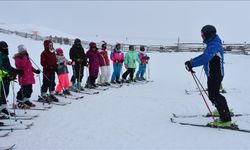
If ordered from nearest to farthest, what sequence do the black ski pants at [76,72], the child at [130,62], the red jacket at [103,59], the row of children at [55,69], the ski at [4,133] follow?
the ski at [4,133]
the row of children at [55,69]
the black ski pants at [76,72]
the red jacket at [103,59]
the child at [130,62]

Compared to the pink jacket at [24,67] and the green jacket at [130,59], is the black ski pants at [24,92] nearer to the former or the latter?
the pink jacket at [24,67]

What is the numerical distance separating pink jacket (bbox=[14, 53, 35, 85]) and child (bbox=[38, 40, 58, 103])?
846mm

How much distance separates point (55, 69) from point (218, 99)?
5237 millimetres

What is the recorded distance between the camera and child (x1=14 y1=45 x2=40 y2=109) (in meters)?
9.51

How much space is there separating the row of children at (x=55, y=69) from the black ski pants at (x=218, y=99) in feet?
13.9

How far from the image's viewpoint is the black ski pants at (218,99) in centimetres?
750

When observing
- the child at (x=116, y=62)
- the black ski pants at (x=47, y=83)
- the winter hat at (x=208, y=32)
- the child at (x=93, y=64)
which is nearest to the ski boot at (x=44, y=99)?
the black ski pants at (x=47, y=83)

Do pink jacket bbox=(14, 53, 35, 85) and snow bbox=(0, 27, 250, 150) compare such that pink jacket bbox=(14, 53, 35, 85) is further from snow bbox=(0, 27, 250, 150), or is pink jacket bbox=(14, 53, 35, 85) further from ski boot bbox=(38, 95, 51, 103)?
snow bbox=(0, 27, 250, 150)

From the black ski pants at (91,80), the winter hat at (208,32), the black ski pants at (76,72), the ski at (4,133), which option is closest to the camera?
the ski at (4,133)

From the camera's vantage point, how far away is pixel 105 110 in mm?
9469

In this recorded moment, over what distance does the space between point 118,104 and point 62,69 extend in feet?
8.00

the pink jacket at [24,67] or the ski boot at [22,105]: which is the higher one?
the pink jacket at [24,67]

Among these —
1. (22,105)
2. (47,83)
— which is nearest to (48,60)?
(47,83)

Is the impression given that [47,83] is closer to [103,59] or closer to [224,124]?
[103,59]
